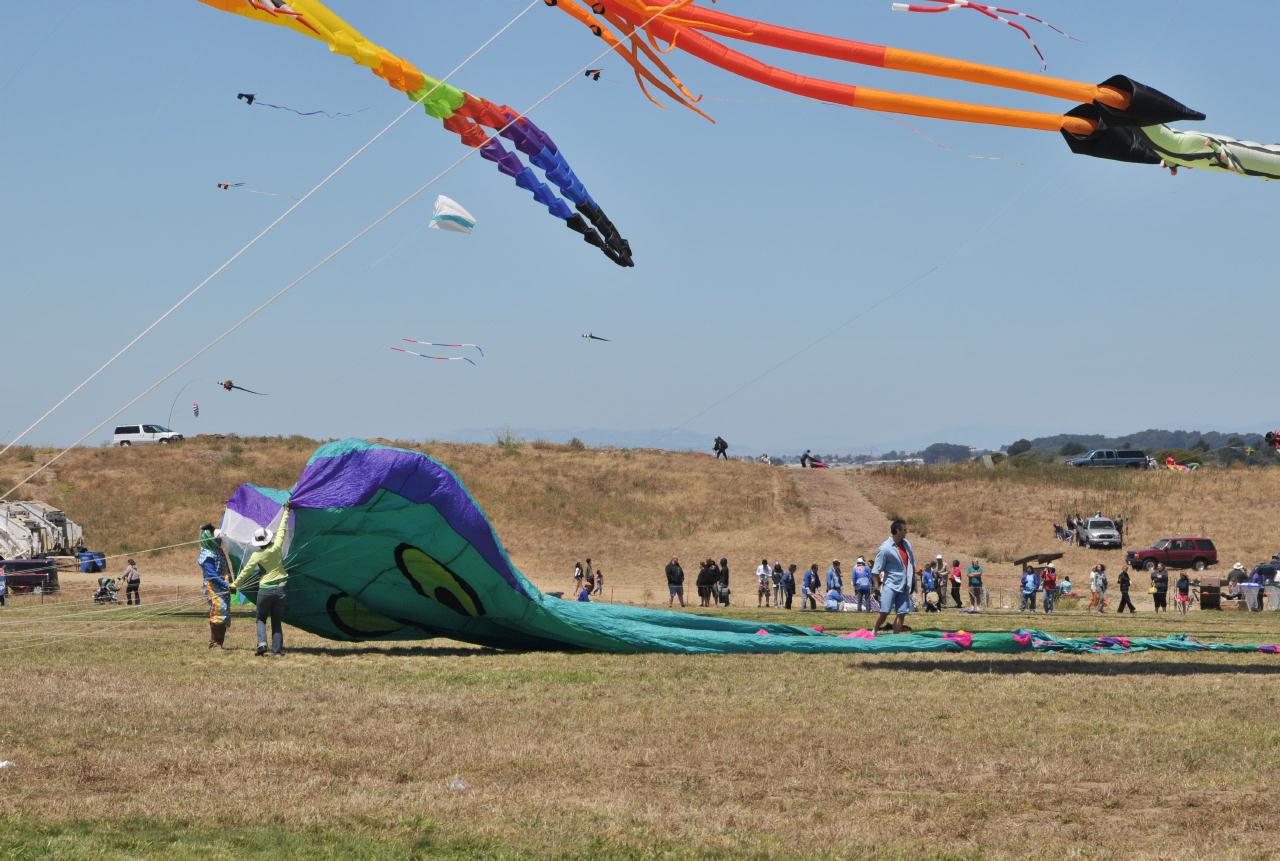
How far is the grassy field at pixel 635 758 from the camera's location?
6.76 m

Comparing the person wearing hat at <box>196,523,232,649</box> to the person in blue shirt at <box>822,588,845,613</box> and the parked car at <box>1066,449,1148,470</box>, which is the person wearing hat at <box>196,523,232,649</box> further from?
the parked car at <box>1066,449,1148,470</box>

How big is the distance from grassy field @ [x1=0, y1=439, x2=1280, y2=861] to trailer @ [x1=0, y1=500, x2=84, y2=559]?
65.8ft

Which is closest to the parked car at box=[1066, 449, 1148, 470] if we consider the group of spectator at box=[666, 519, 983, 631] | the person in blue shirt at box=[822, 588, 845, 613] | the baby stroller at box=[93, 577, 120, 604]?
the group of spectator at box=[666, 519, 983, 631]

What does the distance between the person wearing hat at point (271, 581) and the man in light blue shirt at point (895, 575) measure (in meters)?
6.81

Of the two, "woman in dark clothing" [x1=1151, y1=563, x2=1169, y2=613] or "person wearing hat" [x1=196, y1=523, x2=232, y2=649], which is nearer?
"person wearing hat" [x1=196, y1=523, x2=232, y2=649]

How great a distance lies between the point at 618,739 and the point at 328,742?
200 centimetres

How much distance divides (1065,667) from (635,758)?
6492mm

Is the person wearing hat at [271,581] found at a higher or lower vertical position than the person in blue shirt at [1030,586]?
higher

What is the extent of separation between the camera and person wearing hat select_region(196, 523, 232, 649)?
1481 cm

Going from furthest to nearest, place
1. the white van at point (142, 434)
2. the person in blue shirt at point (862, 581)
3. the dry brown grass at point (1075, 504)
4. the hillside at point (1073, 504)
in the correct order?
the white van at point (142, 434)
the hillside at point (1073, 504)
the dry brown grass at point (1075, 504)
the person in blue shirt at point (862, 581)

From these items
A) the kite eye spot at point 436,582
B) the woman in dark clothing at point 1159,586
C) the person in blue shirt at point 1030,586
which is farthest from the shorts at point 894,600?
the woman in dark clothing at point 1159,586

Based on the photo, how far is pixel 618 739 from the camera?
943 centimetres

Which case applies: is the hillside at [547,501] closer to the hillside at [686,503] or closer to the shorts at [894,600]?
the hillside at [686,503]

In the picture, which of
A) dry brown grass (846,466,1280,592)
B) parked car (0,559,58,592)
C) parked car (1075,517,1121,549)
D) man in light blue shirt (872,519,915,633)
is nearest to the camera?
A: man in light blue shirt (872,519,915,633)
